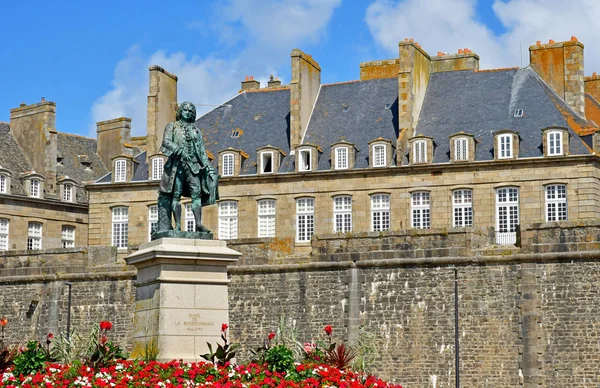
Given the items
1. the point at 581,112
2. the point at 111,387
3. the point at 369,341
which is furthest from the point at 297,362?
the point at 581,112

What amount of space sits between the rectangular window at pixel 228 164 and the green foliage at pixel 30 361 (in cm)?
2378

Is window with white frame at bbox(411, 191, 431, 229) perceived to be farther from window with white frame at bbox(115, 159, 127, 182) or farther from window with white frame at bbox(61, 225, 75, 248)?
window with white frame at bbox(61, 225, 75, 248)

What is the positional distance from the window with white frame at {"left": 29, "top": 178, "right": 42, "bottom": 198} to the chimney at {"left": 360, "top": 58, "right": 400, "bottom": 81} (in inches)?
528

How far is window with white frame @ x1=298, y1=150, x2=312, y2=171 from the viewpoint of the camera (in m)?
40.8

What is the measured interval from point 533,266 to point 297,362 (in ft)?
33.6

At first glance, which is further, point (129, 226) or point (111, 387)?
point (129, 226)

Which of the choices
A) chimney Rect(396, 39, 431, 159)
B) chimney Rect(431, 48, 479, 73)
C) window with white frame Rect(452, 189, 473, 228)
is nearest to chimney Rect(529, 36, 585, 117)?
chimney Rect(431, 48, 479, 73)

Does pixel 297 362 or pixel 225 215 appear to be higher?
pixel 225 215

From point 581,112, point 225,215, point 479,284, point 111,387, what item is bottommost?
point 111,387

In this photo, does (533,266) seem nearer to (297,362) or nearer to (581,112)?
(297,362)

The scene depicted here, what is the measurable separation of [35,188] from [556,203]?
68.0ft

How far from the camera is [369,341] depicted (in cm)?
2802

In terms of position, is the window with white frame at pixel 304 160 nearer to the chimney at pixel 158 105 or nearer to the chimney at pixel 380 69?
the chimney at pixel 380 69

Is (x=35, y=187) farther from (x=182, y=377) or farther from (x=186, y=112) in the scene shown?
(x=182, y=377)
